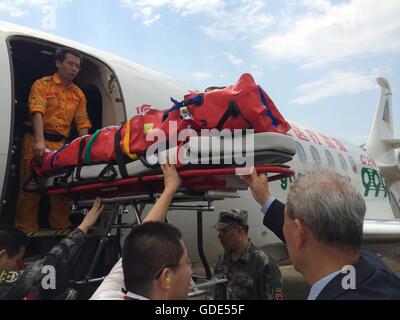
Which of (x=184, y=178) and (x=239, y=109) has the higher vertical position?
(x=239, y=109)

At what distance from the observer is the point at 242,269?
4.00 meters

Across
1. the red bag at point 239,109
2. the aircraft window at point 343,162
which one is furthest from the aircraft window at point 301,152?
the red bag at point 239,109

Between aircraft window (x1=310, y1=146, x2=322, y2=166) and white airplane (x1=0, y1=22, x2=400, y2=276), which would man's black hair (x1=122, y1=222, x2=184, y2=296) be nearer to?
white airplane (x1=0, y1=22, x2=400, y2=276)

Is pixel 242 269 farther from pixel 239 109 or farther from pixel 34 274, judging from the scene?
pixel 34 274

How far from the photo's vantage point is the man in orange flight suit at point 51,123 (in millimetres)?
4000

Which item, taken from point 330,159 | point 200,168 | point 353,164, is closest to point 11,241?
point 200,168

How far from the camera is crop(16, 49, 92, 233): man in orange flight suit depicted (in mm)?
4000

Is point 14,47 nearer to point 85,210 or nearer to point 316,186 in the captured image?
point 85,210

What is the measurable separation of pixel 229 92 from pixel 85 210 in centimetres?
179

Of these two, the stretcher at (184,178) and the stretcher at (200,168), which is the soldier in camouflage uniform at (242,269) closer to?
the stretcher at (184,178)

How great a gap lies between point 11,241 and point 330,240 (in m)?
2.28

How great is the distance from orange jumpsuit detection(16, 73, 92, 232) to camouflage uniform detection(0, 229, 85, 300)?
3.75 feet

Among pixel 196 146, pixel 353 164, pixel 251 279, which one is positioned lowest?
pixel 251 279
